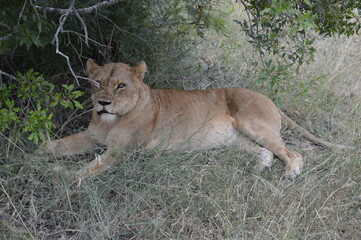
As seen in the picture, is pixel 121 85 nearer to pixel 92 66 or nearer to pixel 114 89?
pixel 114 89

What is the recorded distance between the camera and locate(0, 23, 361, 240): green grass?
3.51 meters

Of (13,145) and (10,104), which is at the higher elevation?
(10,104)

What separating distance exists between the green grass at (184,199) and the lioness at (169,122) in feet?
0.46

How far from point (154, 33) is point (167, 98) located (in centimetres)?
117

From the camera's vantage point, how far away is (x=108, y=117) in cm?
446

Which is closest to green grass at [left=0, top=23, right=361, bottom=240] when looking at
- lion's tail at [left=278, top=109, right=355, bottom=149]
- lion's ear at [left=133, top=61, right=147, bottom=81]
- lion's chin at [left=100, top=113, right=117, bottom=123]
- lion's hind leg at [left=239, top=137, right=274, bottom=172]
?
lion's hind leg at [left=239, top=137, right=274, bottom=172]

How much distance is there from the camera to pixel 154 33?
19.1 ft

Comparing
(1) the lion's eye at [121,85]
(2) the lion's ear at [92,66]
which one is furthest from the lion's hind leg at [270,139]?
(2) the lion's ear at [92,66]

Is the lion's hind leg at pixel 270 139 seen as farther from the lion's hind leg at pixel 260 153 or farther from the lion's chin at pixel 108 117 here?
the lion's chin at pixel 108 117

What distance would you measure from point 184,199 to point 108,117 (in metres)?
1.15

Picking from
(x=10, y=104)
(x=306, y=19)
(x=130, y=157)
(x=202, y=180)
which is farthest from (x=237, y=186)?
(x=10, y=104)

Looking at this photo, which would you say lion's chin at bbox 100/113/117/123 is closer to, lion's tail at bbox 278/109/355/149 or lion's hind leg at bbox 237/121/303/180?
lion's hind leg at bbox 237/121/303/180

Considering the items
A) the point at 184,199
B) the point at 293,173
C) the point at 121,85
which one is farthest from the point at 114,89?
the point at 293,173

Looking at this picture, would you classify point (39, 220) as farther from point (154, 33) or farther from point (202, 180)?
point (154, 33)
